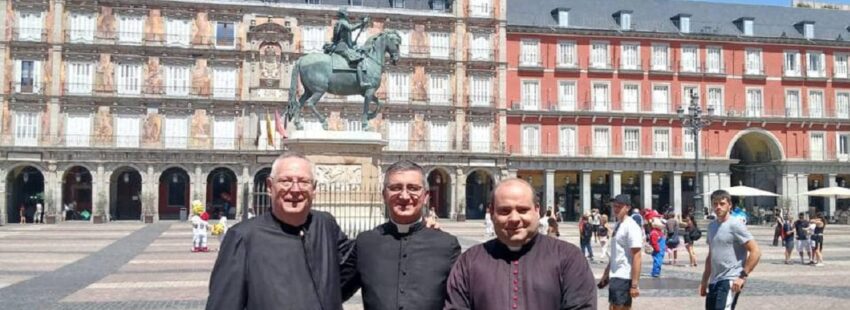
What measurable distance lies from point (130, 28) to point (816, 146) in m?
41.7

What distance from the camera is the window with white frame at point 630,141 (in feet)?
164

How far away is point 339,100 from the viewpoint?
46438mm

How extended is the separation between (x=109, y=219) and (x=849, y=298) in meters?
39.7

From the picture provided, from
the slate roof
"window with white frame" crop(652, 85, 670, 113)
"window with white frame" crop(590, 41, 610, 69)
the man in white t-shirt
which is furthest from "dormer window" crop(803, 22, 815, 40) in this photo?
the man in white t-shirt

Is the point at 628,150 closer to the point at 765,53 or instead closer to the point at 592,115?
the point at 592,115

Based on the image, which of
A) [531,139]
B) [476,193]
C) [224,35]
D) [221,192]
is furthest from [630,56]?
[221,192]

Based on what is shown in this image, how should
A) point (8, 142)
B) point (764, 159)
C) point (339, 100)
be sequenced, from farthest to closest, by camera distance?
1. point (764, 159)
2. point (339, 100)
3. point (8, 142)

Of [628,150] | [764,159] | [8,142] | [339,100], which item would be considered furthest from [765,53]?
[8,142]

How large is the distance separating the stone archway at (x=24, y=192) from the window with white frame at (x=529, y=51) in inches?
1103

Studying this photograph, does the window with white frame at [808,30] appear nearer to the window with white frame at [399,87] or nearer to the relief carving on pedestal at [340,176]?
the window with white frame at [399,87]

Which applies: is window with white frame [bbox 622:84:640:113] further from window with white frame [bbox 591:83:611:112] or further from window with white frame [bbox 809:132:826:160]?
window with white frame [bbox 809:132:826:160]

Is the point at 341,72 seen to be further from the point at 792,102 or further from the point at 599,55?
the point at 792,102

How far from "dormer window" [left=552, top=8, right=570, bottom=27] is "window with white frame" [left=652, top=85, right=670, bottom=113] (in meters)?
6.62

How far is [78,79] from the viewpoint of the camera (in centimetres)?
4406
